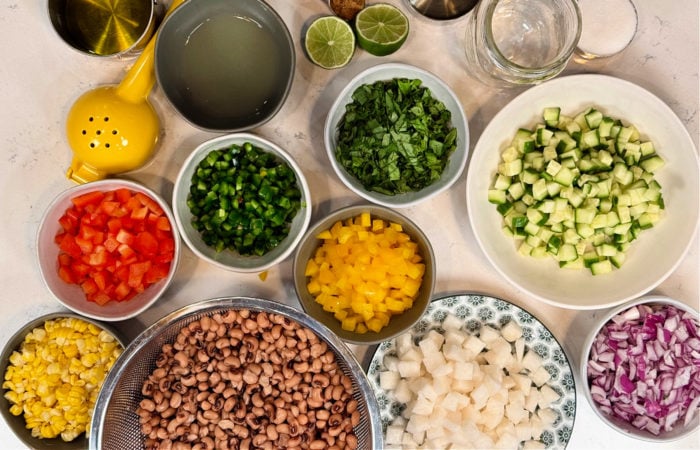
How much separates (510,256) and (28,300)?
1.68 m

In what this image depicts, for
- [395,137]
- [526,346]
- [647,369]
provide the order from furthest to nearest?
[526,346] → [647,369] → [395,137]

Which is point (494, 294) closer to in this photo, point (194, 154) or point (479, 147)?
point (479, 147)

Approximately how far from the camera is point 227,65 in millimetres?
1977

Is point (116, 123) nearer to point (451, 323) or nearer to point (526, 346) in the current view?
point (451, 323)

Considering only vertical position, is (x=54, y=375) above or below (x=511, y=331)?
below

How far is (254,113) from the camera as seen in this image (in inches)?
78.6

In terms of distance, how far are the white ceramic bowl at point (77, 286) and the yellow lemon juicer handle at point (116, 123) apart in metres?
0.08

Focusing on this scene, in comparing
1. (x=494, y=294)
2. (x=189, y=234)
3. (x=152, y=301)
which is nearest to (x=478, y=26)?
(x=494, y=294)

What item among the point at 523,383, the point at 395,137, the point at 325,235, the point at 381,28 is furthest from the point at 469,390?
the point at 381,28

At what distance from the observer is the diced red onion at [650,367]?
6.51 feet

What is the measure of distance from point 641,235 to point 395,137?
36.1 inches

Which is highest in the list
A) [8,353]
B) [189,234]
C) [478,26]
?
[478,26]

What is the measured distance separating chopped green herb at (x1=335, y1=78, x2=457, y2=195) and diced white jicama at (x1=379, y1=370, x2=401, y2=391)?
2.01 ft

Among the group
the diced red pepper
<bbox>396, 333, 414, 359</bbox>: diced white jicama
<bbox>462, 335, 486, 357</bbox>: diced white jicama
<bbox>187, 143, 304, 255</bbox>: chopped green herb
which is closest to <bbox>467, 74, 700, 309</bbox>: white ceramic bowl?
<bbox>462, 335, 486, 357</bbox>: diced white jicama
